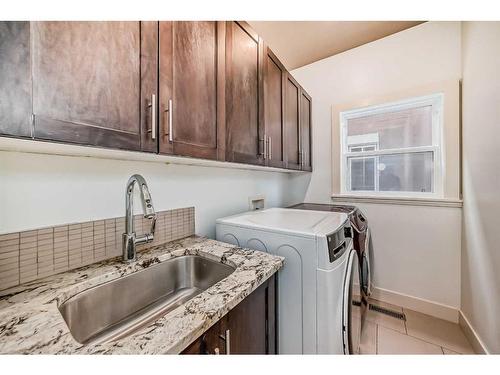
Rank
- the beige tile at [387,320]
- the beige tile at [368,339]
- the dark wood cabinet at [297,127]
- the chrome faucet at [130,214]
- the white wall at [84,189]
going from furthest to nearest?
1. the dark wood cabinet at [297,127]
2. the beige tile at [387,320]
3. the beige tile at [368,339]
4. the chrome faucet at [130,214]
5. the white wall at [84,189]

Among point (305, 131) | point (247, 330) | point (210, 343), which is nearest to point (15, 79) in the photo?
point (210, 343)

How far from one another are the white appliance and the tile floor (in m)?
0.63

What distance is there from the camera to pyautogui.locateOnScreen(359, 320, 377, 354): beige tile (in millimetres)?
1460

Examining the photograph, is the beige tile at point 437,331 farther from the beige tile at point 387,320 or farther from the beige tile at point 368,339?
the beige tile at point 368,339

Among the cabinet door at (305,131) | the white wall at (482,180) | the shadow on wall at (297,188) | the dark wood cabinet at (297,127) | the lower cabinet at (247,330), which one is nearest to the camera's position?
Result: the lower cabinet at (247,330)

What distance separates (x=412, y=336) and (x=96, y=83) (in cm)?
245

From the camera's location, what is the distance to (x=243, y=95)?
4.00ft

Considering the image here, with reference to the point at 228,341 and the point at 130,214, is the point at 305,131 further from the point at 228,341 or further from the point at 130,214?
the point at 228,341

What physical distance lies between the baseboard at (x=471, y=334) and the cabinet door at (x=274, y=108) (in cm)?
178

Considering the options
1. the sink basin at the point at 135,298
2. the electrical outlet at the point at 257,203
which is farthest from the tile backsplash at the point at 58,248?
the electrical outlet at the point at 257,203

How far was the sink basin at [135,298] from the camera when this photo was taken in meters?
0.74

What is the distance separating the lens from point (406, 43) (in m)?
1.91
